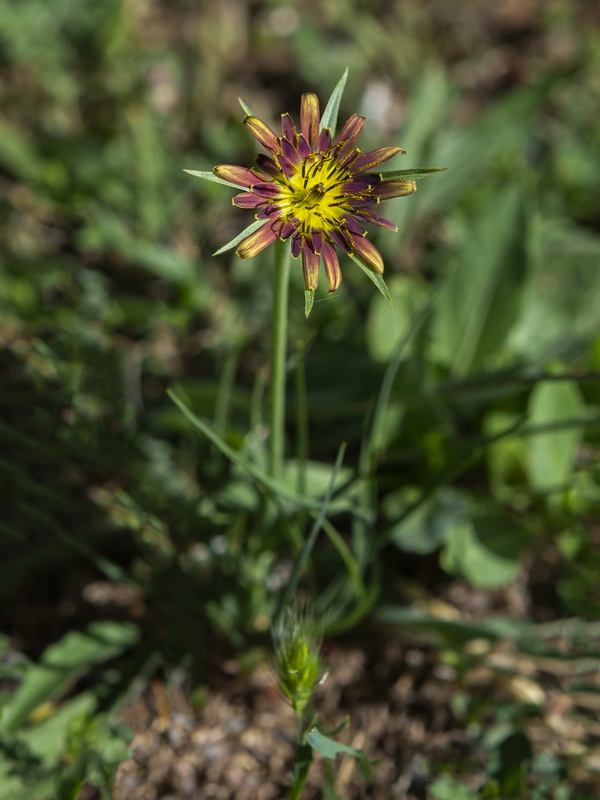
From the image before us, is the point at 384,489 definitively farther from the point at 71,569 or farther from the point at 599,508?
the point at 71,569

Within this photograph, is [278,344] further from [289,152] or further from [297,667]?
[297,667]

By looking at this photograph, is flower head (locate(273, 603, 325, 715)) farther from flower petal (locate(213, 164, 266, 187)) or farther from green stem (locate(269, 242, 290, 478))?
flower petal (locate(213, 164, 266, 187))

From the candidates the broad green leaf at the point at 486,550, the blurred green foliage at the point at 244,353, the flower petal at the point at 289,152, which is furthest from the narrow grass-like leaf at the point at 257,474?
the broad green leaf at the point at 486,550

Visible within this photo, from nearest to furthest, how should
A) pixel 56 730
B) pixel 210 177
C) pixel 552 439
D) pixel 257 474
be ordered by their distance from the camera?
pixel 210 177 → pixel 257 474 → pixel 56 730 → pixel 552 439

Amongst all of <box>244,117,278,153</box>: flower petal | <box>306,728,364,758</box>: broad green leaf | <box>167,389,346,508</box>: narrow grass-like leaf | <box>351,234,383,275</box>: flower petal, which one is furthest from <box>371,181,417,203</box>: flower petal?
<box>306,728,364,758</box>: broad green leaf

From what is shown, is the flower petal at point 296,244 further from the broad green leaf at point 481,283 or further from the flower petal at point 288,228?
the broad green leaf at point 481,283

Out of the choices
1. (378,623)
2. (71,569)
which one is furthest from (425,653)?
(71,569)

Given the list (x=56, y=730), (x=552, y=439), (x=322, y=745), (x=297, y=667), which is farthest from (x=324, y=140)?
(x=56, y=730)
